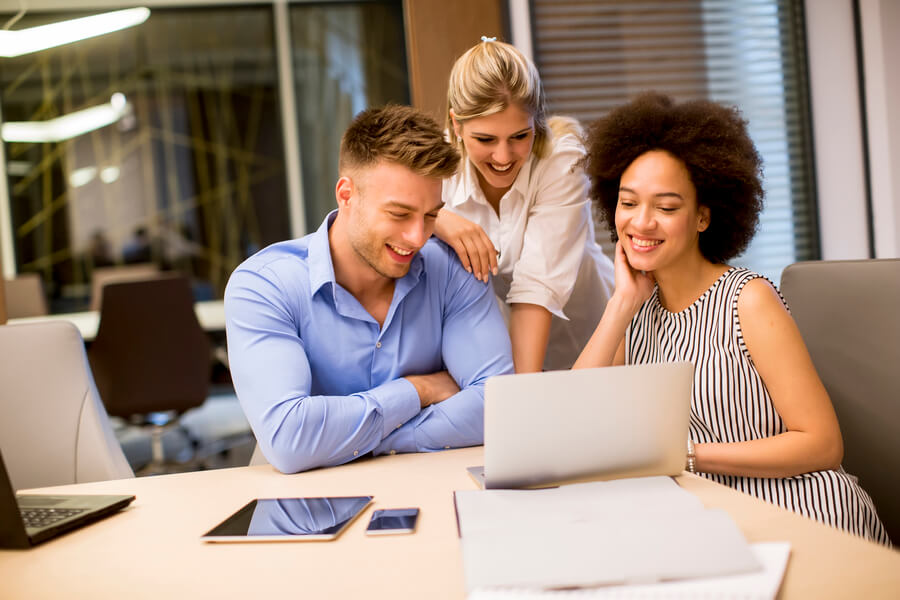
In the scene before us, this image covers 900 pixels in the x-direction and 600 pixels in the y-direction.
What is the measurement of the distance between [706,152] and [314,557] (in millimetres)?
1221

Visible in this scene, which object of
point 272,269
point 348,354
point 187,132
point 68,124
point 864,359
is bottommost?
point 864,359

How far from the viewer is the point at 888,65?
346 cm

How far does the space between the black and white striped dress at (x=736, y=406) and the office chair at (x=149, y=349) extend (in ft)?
8.08

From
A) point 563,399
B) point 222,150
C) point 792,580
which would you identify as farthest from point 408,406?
point 222,150

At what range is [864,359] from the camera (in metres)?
1.65

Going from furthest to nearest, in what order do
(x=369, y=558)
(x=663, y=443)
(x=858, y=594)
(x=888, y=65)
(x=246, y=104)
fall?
(x=246, y=104), (x=888, y=65), (x=663, y=443), (x=369, y=558), (x=858, y=594)

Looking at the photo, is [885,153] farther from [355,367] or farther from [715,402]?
[355,367]

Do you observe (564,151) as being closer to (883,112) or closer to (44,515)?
(44,515)

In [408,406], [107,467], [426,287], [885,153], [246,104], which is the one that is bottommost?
[107,467]

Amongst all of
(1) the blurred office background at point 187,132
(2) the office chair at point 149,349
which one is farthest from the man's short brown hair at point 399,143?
(1) the blurred office background at point 187,132

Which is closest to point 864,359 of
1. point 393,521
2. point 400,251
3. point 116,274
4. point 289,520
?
point 400,251

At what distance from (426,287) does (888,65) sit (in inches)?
114

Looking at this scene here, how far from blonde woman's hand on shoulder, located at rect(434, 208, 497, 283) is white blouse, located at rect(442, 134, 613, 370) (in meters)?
0.17

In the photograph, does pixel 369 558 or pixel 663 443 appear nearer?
pixel 369 558
